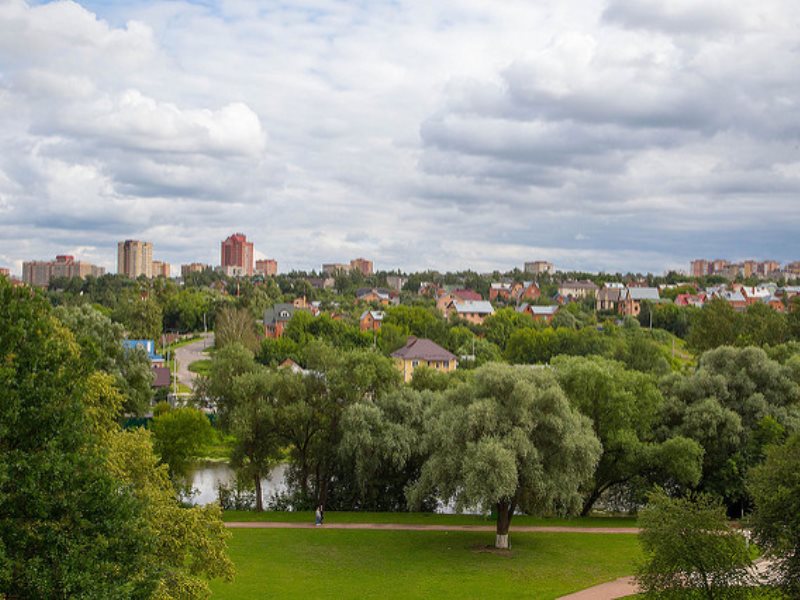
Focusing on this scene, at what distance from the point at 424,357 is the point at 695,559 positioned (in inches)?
2656

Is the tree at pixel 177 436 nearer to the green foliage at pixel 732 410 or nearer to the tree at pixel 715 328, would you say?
the green foliage at pixel 732 410

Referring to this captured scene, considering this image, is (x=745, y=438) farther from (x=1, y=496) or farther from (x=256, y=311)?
(x=256, y=311)

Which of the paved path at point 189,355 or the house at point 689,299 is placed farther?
the house at point 689,299

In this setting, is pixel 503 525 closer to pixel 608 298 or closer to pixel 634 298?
pixel 634 298

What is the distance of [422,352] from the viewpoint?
291 feet

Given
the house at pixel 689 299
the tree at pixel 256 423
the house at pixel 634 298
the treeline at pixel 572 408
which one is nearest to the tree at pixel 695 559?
the treeline at pixel 572 408

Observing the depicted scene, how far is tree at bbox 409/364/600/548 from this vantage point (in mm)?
28797

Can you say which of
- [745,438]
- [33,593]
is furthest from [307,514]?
[33,593]

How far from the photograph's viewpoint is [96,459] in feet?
52.2

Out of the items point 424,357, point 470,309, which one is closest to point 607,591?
point 424,357

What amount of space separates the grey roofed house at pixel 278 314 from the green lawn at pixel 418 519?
87.5m

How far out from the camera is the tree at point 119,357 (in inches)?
2019

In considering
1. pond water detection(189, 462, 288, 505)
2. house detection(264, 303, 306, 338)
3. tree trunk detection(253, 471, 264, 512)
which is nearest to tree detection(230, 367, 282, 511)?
tree trunk detection(253, 471, 264, 512)

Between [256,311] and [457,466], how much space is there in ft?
335
